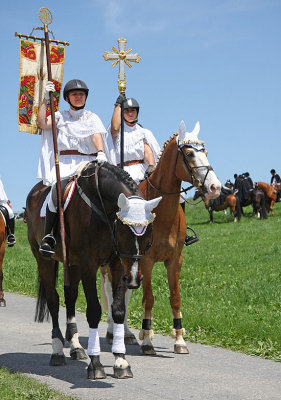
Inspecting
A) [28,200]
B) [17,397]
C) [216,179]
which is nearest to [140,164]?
[28,200]

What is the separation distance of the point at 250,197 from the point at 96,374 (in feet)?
108

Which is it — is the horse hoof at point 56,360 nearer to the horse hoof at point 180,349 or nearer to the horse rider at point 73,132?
the horse hoof at point 180,349

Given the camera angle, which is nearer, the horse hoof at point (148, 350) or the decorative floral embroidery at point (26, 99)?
the horse hoof at point (148, 350)

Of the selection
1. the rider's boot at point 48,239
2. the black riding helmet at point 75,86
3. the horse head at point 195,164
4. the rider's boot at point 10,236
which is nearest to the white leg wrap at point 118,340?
the rider's boot at point 48,239

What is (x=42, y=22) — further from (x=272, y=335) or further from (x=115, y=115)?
(x=272, y=335)

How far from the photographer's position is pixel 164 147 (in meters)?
8.95

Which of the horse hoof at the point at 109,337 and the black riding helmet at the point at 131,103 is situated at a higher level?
the black riding helmet at the point at 131,103

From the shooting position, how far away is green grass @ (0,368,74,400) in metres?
6.32

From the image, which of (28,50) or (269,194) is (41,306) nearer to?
(28,50)

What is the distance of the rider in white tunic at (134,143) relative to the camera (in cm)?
1019

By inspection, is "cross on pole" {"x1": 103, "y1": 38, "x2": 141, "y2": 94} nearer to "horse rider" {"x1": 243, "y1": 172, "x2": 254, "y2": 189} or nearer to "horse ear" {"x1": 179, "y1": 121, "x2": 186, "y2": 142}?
"horse ear" {"x1": 179, "y1": 121, "x2": 186, "y2": 142}

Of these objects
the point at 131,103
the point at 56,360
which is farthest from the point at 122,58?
the point at 56,360

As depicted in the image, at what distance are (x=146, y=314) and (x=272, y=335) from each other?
1.74m

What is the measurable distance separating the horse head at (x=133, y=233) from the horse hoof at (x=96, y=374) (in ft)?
3.81
